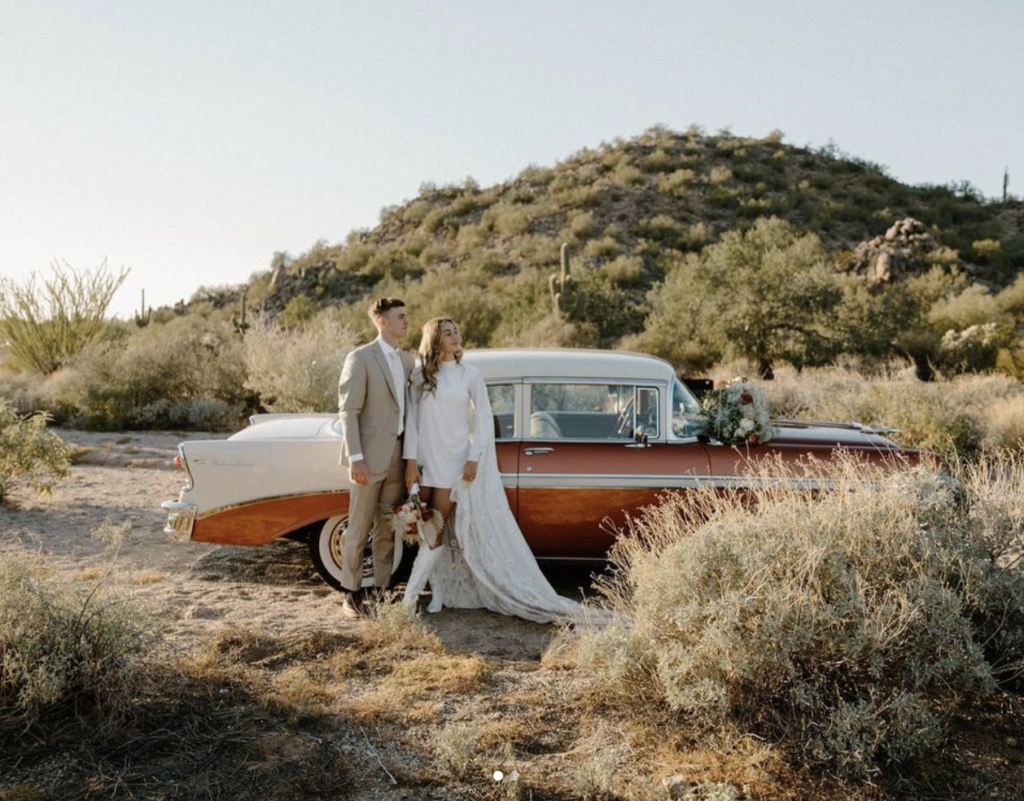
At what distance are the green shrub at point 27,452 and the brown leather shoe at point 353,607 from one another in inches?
202

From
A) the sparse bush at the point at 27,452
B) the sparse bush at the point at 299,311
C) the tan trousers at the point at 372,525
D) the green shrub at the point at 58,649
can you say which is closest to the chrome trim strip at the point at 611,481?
the tan trousers at the point at 372,525

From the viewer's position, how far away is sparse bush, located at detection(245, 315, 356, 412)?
15492 mm

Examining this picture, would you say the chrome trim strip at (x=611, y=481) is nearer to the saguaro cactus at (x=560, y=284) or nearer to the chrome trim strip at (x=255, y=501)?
the chrome trim strip at (x=255, y=501)

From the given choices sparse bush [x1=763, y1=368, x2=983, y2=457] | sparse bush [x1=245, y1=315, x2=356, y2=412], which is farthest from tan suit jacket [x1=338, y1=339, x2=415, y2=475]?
sparse bush [x1=245, y1=315, x2=356, y2=412]

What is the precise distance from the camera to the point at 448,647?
5500 millimetres

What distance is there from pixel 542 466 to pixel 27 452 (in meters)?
6.27

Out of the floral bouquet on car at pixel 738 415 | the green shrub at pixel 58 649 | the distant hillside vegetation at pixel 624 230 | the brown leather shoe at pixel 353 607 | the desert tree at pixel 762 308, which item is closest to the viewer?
the green shrub at pixel 58 649

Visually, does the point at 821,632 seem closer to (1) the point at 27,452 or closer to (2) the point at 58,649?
(2) the point at 58,649

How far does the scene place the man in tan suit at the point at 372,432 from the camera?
5871 mm

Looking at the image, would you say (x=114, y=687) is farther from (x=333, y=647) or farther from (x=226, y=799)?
(x=333, y=647)

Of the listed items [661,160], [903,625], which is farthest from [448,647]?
[661,160]

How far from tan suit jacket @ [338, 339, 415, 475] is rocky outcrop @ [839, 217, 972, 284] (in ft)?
79.4

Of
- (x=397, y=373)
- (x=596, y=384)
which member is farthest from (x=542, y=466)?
(x=397, y=373)

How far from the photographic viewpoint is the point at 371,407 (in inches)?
234
